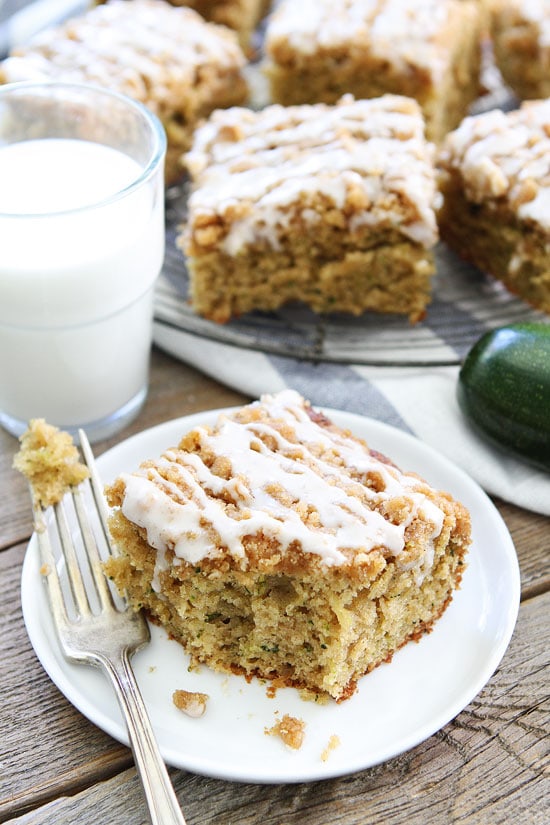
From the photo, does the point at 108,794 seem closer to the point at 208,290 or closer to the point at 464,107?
the point at 208,290

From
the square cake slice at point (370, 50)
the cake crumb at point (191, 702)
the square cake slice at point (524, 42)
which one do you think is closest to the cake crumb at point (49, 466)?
the cake crumb at point (191, 702)

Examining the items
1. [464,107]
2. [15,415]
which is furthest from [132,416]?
[464,107]

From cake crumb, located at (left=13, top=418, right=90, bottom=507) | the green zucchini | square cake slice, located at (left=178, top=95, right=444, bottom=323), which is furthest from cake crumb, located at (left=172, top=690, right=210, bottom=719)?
square cake slice, located at (left=178, top=95, right=444, bottom=323)

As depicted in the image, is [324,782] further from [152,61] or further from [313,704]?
[152,61]

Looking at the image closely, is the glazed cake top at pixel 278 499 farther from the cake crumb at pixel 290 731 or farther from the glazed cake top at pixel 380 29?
the glazed cake top at pixel 380 29

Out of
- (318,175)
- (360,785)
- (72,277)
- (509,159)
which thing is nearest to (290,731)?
(360,785)

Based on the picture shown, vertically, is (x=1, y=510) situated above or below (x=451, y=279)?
below
